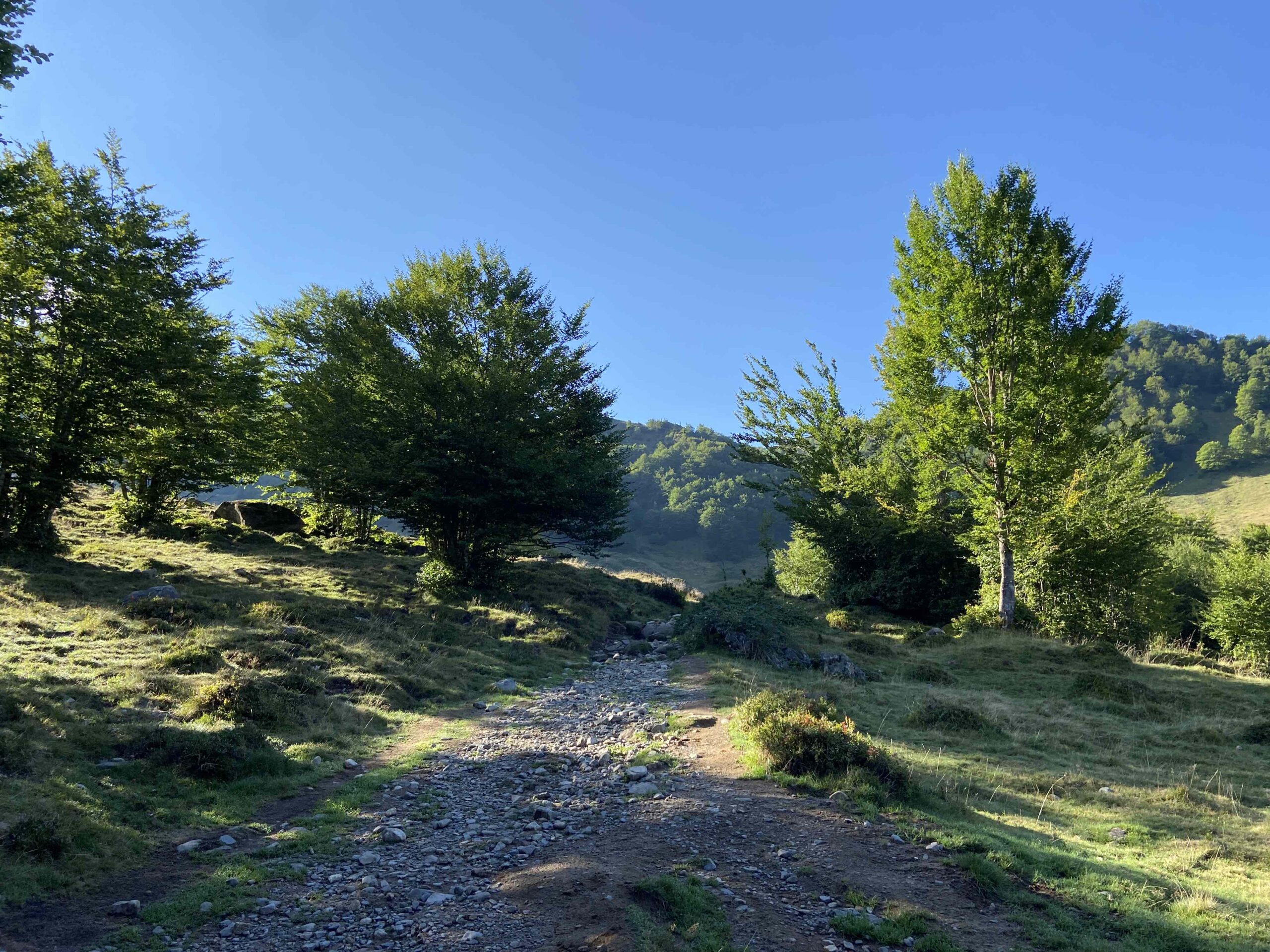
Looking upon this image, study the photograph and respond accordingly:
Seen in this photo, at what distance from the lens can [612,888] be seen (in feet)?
18.2

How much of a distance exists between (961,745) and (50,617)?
1881 cm

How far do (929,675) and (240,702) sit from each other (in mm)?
16562

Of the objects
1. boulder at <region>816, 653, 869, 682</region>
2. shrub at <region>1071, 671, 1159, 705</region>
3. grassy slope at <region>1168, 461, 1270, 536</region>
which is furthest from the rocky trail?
grassy slope at <region>1168, 461, 1270, 536</region>

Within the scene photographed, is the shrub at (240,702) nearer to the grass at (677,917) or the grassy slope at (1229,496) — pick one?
the grass at (677,917)

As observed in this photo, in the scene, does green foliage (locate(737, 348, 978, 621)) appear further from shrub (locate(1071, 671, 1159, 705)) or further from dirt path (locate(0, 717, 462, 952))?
dirt path (locate(0, 717, 462, 952))

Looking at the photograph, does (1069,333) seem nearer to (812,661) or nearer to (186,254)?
(812,661)

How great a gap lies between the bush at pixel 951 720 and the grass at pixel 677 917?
29.4ft

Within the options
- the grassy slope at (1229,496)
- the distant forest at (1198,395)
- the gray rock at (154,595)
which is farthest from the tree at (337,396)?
the distant forest at (1198,395)

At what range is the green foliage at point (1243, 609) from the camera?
28.2 metres

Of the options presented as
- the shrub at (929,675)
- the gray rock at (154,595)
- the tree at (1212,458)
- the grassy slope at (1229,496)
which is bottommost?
the shrub at (929,675)

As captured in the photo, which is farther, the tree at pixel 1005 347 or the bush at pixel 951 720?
the tree at pixel 1005 347

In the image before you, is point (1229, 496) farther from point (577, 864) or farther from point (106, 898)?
point (106, 898)

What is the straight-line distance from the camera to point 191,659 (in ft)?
39.8

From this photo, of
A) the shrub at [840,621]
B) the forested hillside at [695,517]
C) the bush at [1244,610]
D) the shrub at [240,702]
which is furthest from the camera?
the forested hillside at [695,517]
